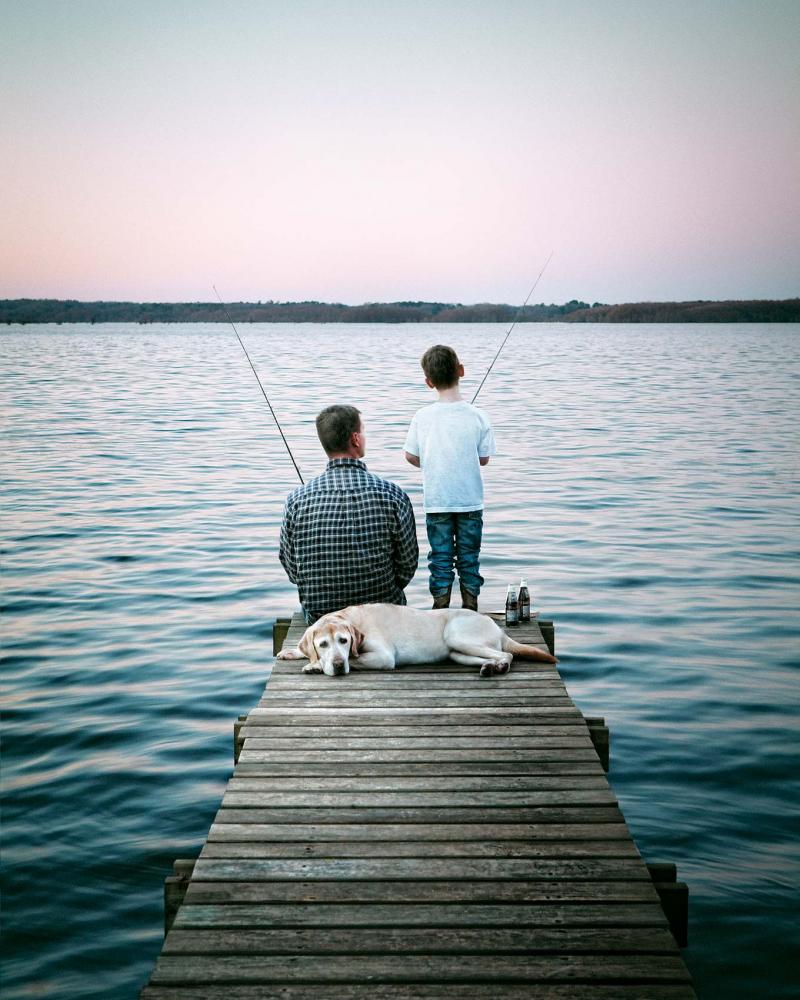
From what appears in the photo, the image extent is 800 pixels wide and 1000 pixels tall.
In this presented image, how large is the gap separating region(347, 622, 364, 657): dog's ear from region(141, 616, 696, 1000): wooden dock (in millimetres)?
369

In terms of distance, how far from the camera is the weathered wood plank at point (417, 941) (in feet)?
10.2

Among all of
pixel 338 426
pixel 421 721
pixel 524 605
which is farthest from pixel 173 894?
pixel 524 605

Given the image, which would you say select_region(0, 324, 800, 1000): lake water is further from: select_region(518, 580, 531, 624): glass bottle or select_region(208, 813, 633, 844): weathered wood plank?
select_region(208, 813, 633, 844): weathered wood plank

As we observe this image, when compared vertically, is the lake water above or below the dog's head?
below

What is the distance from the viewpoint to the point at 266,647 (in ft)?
30.5

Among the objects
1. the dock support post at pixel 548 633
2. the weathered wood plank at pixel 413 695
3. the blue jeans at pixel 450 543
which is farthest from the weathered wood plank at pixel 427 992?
the blue jeans at pixel 450 543

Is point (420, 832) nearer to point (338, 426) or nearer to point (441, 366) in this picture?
point (338, 426)

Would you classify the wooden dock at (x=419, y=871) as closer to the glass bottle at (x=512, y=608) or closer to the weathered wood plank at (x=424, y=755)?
the weathered wood plank at (x=424, y=755)

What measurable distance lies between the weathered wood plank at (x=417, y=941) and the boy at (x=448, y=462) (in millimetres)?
3534

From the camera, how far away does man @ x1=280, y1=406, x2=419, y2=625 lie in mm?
5559

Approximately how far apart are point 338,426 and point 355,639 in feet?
3.70

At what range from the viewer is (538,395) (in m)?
36.4

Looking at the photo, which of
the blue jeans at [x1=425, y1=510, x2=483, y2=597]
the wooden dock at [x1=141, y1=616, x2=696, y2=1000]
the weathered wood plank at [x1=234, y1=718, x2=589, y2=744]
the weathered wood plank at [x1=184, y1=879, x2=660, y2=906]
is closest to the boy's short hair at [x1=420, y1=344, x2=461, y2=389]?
the blue jeans at [x1=425, y1=510, x2=483, y2=597]

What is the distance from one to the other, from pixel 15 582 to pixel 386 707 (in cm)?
759
